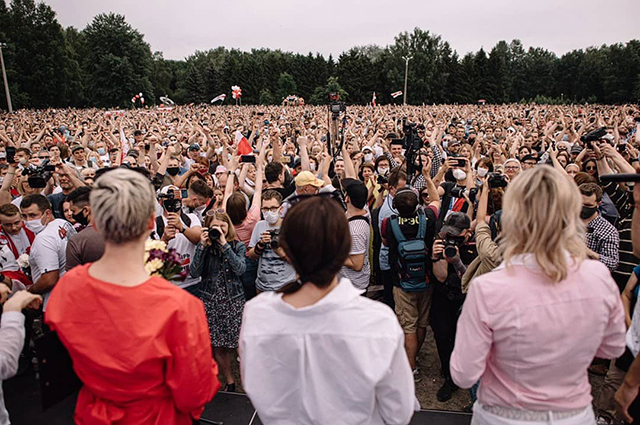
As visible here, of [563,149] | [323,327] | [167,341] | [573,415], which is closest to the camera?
[323,327]

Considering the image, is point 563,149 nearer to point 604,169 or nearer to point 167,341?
point 604,169

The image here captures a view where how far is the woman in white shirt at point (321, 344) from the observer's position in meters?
1.62

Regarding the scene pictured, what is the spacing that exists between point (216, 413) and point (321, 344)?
2720 mm

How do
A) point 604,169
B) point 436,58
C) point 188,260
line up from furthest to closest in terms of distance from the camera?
1. point 436,58
2. point 604,169
3. point 188,260

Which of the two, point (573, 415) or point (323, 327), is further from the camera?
point (573, 415)

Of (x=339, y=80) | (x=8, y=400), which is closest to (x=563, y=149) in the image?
(x=8, y=400)

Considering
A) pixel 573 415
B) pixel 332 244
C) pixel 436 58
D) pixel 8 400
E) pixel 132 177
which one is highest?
pixel 436 58

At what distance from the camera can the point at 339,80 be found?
6625cm

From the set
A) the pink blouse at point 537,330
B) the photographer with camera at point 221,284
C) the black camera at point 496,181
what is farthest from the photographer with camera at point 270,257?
the pink blouse at point 537,330

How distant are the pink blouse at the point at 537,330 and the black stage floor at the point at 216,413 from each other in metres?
2.05

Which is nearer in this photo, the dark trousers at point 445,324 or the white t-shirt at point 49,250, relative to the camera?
the white t-shirt at point 49,250

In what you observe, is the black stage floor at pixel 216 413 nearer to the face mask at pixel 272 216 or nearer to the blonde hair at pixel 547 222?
the face mask at pixel 272 216

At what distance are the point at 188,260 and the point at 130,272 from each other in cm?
226

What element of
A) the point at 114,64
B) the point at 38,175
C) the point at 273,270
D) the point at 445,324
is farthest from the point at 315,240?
the point at 114,64
